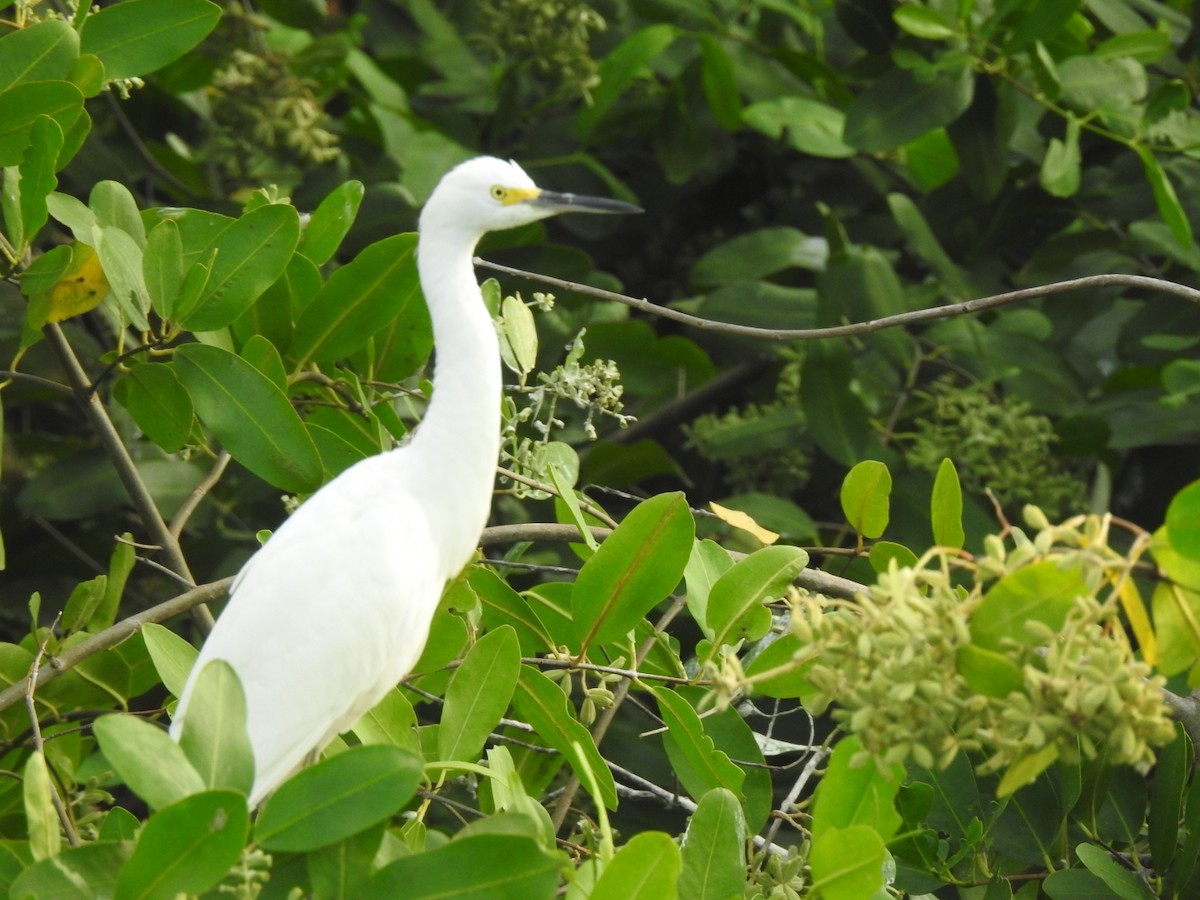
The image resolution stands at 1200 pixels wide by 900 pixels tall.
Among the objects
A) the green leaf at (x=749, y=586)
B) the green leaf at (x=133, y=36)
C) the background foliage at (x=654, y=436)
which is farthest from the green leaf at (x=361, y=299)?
the green leaf at (x=749, y=586)

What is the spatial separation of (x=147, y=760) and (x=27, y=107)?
1000 mm

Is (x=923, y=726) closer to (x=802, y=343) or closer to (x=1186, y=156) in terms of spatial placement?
(x=802, y=343)

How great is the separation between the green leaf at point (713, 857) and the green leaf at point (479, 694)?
0.25 meters

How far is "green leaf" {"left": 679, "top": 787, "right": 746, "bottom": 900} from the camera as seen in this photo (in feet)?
4.60

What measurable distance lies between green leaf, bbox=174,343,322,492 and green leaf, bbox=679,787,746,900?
69cm

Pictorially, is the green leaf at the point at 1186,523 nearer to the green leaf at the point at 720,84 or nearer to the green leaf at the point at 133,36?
the green leaf at the point at 133,36

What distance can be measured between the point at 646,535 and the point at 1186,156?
6.46 feet

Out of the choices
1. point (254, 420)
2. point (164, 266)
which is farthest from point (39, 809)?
point (164, 266)

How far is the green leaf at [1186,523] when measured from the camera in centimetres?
102

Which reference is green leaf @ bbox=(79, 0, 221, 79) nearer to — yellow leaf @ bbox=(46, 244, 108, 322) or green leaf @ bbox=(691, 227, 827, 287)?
yellow leaf @ bbox=(46, 244, 108, 322)

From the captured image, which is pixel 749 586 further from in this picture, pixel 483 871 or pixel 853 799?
pixel 483 871

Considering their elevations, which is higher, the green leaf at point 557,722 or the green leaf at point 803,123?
the green leaf at point 803,123

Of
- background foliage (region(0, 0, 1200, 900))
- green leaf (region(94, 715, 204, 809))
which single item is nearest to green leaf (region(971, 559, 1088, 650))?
background foliage (region(0, 0, 1200, 900))

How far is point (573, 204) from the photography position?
5.81 feet
